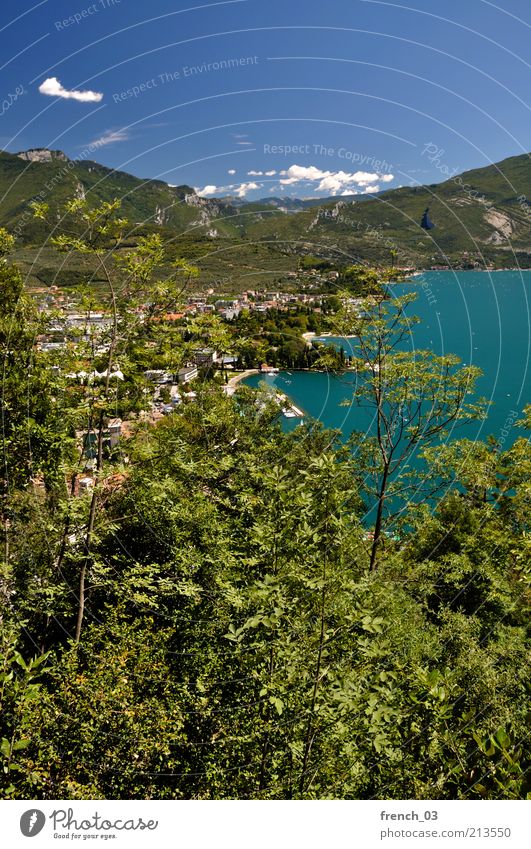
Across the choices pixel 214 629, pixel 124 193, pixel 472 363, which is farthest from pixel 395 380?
pixel 124 193

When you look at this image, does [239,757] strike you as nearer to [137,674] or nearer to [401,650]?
[137,674]

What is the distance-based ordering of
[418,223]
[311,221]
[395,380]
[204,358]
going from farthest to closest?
[418,223] < [311,221] < [395,380] < [204,358]

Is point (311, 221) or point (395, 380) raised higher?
point (311, 221)

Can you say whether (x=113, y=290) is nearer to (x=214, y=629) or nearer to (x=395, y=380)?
(x=214, y=629)

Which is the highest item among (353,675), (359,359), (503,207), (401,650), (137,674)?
(503,207)

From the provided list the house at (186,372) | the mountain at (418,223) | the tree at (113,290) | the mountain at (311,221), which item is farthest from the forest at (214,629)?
the mountain at (418,223)

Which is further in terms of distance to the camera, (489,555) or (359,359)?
(489,555)
